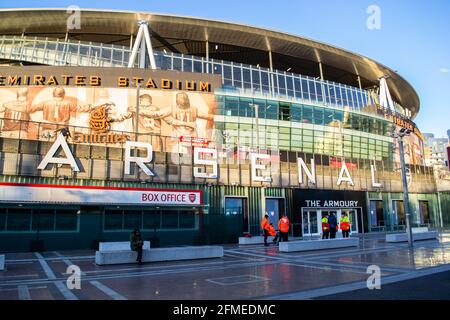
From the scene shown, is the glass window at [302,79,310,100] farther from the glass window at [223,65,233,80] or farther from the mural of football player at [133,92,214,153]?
the mural of football player at [133,92,214,153]

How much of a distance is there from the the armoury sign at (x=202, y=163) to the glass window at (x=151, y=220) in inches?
132

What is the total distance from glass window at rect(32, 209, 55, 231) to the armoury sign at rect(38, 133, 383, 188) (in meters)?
3.19

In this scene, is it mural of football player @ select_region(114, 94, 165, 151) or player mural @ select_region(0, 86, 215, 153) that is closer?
player mural @ select_region(0, 86, 215, 153)

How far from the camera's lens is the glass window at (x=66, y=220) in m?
24.2

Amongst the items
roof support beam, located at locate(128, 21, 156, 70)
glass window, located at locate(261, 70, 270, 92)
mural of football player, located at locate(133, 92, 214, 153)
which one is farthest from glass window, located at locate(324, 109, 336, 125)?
roof support beam, located at locate(128, 21, 156, 70)

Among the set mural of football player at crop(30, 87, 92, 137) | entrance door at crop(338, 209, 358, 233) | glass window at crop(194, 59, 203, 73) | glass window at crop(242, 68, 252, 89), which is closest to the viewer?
mural of football player at crop(30, 87, 92, 137)

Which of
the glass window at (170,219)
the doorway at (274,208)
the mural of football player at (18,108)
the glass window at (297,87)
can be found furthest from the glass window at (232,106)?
the mural of football player at (18,108)

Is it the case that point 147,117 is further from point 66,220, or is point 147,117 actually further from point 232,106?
point 66,220

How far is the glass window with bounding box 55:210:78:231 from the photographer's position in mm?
24234

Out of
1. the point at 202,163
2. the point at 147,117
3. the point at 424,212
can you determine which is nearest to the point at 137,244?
the point at 202,163

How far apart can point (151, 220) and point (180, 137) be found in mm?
10635
